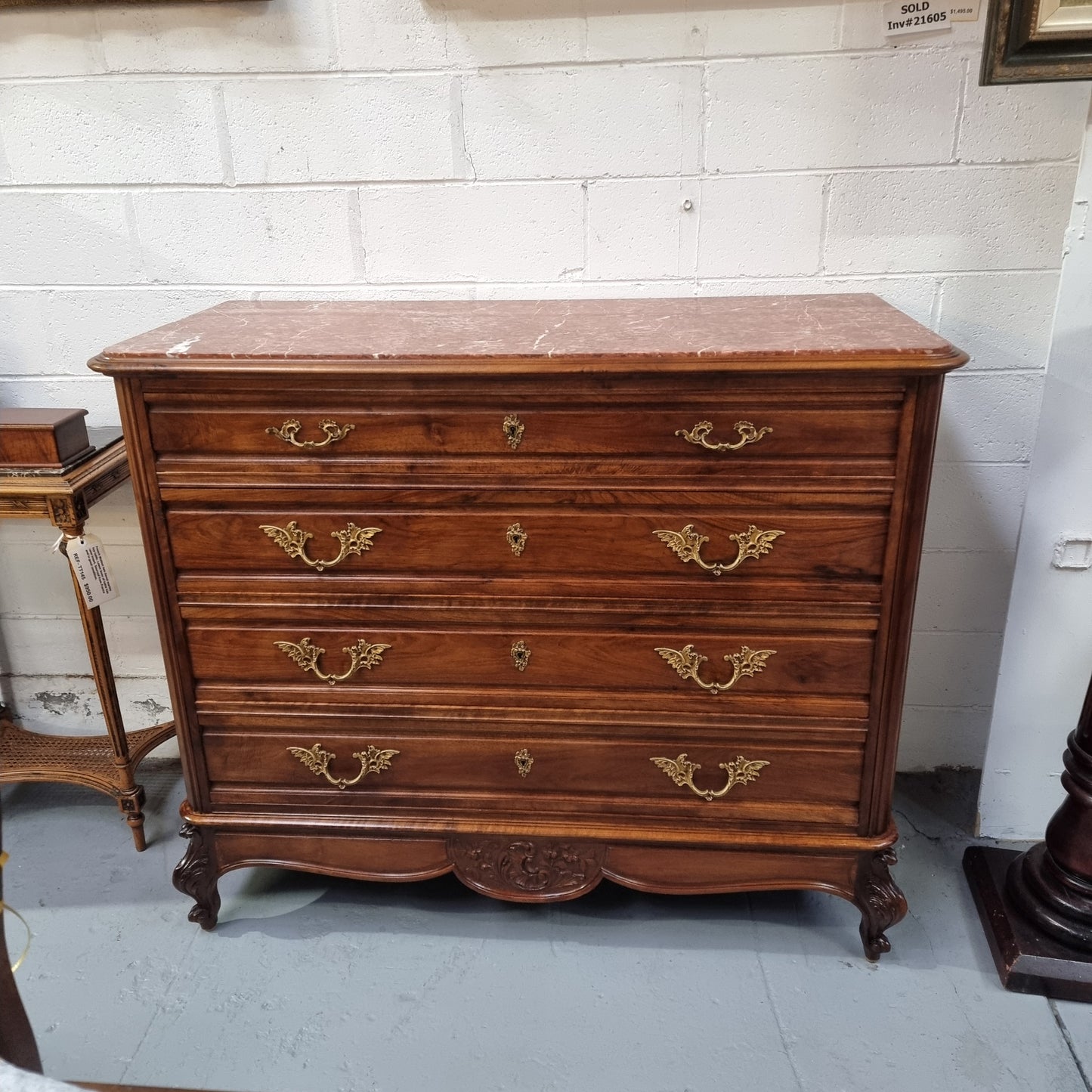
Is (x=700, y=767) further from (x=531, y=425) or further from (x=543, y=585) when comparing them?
(x=531, y=425)

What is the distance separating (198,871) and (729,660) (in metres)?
1.17

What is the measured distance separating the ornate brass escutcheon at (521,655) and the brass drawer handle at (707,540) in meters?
0.32

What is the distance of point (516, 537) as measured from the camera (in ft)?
5.20

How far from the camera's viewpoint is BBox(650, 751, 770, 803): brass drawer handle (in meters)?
1.70

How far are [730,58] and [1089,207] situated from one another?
2.51 ft

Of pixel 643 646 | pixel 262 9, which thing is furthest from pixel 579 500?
pixel 262 9

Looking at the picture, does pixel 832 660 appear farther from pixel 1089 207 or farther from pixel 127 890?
pixel 127 890

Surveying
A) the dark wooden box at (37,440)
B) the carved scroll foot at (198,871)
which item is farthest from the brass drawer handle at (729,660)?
the dark wooden box at (37,440)

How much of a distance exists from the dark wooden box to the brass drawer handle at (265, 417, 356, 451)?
64cm

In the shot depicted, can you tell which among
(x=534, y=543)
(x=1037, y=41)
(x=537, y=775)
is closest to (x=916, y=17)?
(x=1037, y=41)

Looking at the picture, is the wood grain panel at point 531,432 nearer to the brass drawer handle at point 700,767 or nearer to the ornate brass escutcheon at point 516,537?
the ornate brass escutcheon at point 516,537

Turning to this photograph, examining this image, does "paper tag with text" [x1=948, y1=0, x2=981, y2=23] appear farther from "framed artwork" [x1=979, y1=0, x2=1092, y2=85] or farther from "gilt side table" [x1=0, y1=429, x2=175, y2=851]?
"gilt side table" [x1=0, y1=429, x2=175, y2=851]

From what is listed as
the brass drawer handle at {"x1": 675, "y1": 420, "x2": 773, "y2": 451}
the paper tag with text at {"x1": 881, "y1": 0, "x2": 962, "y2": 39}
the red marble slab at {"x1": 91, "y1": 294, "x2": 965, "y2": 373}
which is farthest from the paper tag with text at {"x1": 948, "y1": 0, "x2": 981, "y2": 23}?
the brass drawer handle at {"x1": 675, "y1": 420, "x2": 773, "y2": 451}

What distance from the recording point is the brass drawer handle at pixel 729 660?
5.33ft
